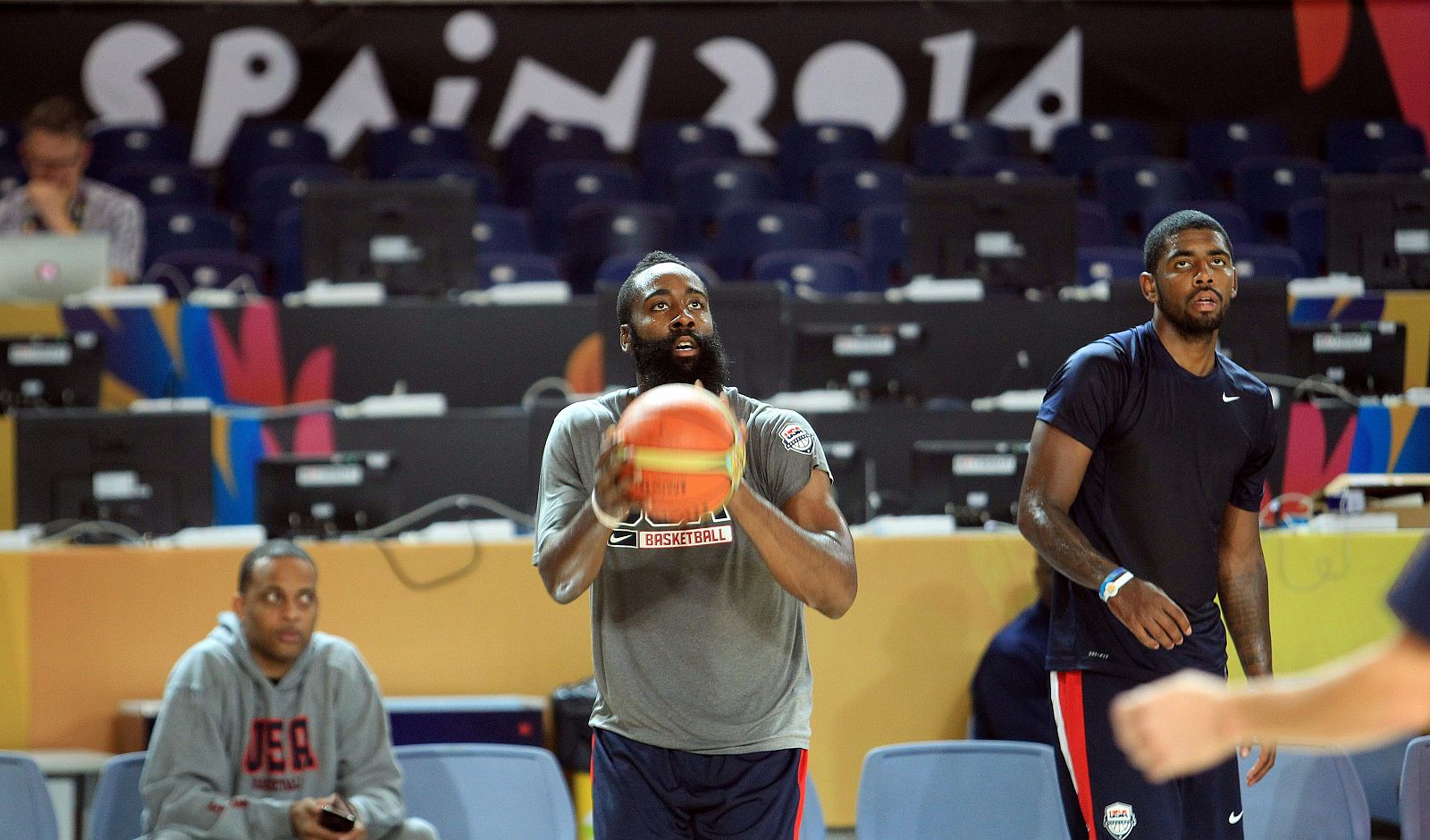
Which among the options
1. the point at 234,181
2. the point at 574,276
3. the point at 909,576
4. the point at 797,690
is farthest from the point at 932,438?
the point at 234,181

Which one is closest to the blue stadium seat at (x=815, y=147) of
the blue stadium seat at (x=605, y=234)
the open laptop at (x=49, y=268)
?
the blue stadium seat at (x=605, y=234)

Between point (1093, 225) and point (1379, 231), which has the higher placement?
point (1093, 225)

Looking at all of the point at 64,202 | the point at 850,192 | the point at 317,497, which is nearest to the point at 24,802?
the point at 317,497

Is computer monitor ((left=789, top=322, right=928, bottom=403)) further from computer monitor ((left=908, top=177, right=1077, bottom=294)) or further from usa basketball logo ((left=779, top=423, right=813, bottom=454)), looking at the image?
usa basketball logo ((left=779, top=423, right=813, bottom=454))

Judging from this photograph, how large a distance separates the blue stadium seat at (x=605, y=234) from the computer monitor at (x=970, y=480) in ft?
10.8

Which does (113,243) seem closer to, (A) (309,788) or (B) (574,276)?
(B) (574,276)

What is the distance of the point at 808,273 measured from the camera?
25.0 feet

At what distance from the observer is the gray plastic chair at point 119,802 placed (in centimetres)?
383

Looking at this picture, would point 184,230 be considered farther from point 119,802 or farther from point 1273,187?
point 1273,187

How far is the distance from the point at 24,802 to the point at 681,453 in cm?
234

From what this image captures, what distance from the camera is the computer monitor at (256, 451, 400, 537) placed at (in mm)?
5070

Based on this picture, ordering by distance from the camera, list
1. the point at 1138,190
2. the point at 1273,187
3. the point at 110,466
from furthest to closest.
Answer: the point at 1273,187 → the point at 1138,190 → the point at 110,466

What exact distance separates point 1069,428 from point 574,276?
17.8 feet

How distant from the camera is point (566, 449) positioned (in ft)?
8.73
